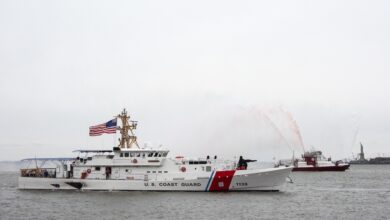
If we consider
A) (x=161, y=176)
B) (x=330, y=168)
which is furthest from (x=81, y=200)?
(x=330, y=168)

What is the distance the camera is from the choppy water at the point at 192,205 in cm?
3253

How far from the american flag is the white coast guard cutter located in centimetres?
195

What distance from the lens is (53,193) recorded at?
154ft

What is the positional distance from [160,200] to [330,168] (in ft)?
265

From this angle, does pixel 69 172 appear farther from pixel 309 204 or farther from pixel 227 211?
pixel 309 204

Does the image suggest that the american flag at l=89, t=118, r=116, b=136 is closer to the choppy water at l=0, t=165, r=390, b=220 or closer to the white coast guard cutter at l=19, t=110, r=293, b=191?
the white coast guard cutter at l=19, t=110, r=293, b=191

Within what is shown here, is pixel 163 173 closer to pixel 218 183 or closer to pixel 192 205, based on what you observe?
pixel 218 183

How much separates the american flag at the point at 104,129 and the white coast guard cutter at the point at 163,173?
1.95 metres

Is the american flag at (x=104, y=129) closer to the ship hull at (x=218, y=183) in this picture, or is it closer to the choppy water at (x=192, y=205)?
the ship hull at (x=218, y=183)

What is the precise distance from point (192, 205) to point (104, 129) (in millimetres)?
15234

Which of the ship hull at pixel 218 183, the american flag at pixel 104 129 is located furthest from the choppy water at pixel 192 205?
the american flag at pixel 104 129

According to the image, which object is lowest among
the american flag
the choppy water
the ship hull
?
the choppy water

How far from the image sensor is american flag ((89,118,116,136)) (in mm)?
47031

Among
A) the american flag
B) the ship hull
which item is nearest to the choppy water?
the ship hull
